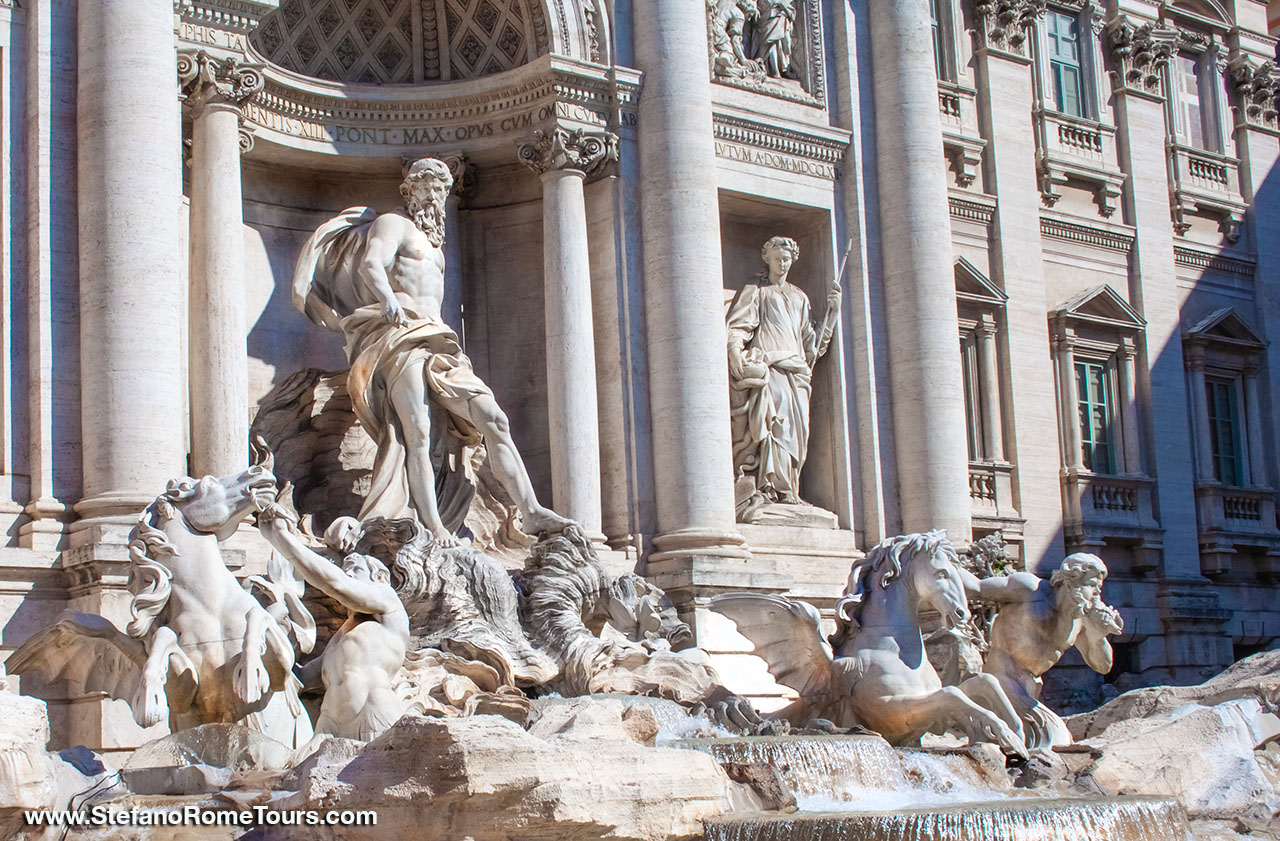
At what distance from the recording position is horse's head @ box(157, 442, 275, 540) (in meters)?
11.4

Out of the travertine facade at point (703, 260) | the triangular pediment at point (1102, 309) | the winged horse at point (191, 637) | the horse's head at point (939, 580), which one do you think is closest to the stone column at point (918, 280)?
the travertine facade at point (703, 260)

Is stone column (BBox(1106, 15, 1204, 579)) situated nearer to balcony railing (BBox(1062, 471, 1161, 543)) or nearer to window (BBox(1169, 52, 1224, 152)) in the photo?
balcony railing (BBox(1062, 471, 1161, 543))

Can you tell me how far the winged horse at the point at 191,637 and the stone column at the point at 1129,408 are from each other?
48.5 ft

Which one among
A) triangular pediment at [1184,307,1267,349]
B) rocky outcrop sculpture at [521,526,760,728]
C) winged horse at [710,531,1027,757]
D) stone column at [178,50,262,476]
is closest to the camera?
winged horse at [710,531,1027,757]

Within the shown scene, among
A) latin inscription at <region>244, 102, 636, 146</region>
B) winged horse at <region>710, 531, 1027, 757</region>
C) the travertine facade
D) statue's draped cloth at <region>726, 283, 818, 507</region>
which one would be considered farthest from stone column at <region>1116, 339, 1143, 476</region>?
winged horse at <region>710, 531, 1027, 757</region>

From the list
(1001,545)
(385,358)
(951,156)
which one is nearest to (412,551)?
(385,358)

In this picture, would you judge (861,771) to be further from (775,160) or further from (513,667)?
(775,160)

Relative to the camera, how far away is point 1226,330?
2505 centimetres

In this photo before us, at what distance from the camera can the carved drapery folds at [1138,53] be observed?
24.8 m

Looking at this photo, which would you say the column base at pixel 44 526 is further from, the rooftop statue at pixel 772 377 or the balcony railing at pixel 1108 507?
the balcony railing at pixel 1108 507

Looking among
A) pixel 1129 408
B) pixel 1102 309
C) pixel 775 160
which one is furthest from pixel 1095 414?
pixel 775 160

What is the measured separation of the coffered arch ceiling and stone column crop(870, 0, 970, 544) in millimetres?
4388

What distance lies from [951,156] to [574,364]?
758 centimetres

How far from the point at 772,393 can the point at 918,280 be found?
2239mm
